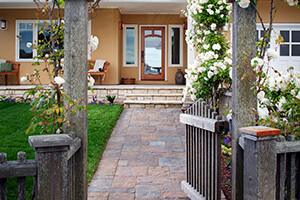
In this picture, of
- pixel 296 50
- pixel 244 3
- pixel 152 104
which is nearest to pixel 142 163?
pixel 244 3

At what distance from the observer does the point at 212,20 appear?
4820 mm

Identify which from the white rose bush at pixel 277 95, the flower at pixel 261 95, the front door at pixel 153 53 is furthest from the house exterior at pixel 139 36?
the flower at pixel 261 95

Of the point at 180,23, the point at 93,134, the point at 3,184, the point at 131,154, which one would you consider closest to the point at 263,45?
the point at 3,184

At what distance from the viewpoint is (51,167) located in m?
1.42

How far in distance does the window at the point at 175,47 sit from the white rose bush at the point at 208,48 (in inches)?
220

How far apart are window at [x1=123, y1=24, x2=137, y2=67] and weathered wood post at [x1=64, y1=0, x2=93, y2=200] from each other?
9064 millimetres

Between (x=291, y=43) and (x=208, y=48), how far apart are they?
4.62 metres

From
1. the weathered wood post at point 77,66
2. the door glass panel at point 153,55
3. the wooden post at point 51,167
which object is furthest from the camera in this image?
the door glass panel at point 153,55

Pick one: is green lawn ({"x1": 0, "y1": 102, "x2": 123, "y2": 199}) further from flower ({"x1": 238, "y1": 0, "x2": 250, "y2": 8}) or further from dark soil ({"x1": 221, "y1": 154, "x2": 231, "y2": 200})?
flower ({"x1": 238, "y1": 0, "x2": 250, "y2": 8})

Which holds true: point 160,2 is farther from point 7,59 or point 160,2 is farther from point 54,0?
point 54,0

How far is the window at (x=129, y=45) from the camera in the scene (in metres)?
10.9

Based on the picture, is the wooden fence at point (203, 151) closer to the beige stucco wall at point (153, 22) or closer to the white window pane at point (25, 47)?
the beige stucco wall at point (153, 22)

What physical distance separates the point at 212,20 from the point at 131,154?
2645 mm

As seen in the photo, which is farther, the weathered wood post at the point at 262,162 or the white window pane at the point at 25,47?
the white window pane at the point at 25,47
